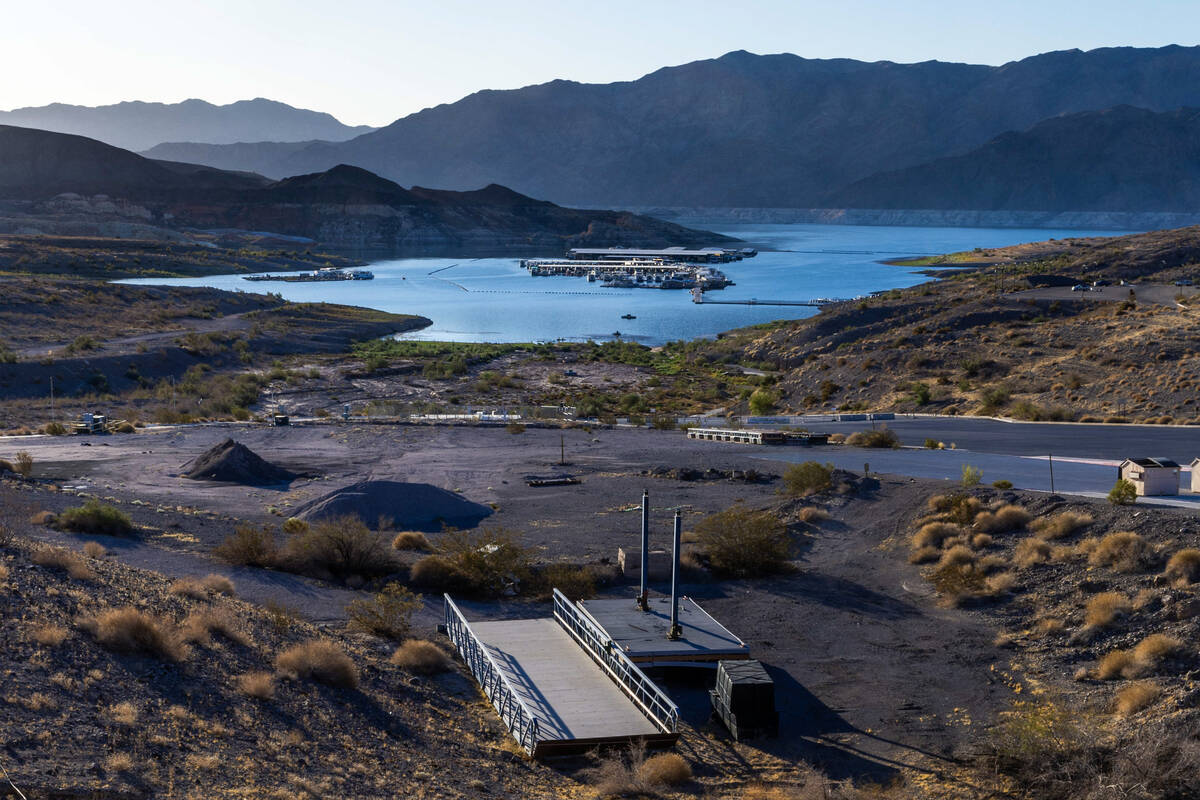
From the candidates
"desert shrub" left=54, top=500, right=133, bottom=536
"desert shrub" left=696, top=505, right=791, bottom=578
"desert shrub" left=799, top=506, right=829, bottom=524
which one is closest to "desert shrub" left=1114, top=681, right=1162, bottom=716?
"desert shrub" left=696, top=505, right=791, bottom=578

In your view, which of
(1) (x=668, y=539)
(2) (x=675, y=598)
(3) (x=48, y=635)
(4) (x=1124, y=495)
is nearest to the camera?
(3) (x=48, y=635)

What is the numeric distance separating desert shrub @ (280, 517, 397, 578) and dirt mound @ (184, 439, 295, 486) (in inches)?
384

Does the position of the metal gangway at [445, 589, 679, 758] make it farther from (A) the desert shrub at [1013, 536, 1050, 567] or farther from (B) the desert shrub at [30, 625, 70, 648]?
(A) the desert shrub at [1013, 536, 1050, 567]

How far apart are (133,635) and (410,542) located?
10.4 m

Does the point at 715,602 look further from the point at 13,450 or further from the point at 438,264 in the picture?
the point at 438,264

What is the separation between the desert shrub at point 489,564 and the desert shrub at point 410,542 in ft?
7.17

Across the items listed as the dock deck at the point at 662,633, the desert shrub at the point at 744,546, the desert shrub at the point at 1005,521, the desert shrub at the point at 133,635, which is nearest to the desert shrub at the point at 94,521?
the desert shrub at the point at 133,635

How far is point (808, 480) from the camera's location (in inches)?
1109

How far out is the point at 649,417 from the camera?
157 ft

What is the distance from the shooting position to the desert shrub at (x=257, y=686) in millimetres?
13930

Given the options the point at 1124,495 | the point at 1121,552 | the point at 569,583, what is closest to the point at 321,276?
the point at 569,583

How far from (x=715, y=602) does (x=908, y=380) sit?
33.4 m

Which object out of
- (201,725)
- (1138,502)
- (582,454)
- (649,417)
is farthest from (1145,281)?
(201,725)

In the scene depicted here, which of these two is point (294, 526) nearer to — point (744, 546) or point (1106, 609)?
point (744, 546)
